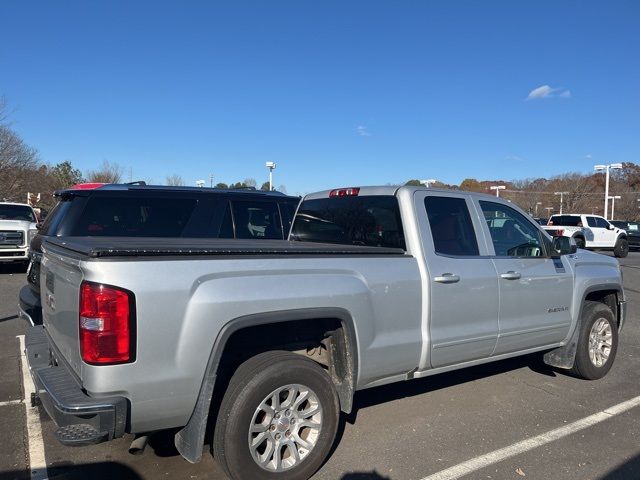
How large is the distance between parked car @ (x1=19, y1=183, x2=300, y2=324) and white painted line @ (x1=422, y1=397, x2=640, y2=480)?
3666 millimetres

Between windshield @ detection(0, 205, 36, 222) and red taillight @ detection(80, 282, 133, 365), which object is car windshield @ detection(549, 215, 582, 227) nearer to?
windshield @ detection(0, 205, 36, 222)

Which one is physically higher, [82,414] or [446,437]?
[82,414]

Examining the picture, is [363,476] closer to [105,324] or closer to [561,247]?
[105,324]

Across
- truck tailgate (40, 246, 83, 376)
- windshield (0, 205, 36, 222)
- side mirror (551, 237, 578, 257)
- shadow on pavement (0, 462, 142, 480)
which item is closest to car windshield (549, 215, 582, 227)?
side mirror (551, 237, 578, 257)

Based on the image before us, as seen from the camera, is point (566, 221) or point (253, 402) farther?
point (566, 221)

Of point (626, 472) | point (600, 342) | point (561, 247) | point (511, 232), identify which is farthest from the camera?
point (600, 342)

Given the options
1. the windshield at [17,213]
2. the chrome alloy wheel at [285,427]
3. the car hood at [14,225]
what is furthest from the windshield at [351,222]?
the windshield at [17,213]

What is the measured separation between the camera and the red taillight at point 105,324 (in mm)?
2609

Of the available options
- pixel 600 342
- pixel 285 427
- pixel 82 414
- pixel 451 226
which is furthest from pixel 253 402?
pixel 600 342

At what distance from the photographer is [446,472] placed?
350cm

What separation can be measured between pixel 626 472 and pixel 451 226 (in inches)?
84.2

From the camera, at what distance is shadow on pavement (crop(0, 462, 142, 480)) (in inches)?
132

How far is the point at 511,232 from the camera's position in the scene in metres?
4.86

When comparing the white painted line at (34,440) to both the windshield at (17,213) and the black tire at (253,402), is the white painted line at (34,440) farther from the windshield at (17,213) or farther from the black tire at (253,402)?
the windshield at (17,213)
